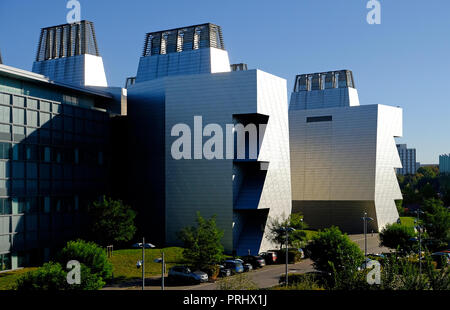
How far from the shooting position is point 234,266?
168ft

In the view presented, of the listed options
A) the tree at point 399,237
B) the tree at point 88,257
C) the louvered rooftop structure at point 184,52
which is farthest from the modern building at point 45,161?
the tree at point 399,237

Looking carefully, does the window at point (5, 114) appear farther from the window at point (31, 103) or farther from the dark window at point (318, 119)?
the dark window at point (318, 119)

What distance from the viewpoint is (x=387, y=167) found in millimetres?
93125

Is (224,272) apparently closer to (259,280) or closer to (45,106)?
(259,280)

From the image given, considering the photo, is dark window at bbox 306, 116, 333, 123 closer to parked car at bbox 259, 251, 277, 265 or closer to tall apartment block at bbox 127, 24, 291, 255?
tall apartment block at bbox 127, 24, 291, 255

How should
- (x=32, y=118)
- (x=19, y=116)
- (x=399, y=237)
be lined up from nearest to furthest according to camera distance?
1. (x=19, y=116)
2. (x=32, y=118)
3. (x=399, y=237)

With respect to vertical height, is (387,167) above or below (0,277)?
above

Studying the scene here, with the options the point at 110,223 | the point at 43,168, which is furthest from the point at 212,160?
the point at 43,168

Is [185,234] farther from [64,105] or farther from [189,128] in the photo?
[64,105]

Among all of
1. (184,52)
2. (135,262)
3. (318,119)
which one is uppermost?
(184,52)

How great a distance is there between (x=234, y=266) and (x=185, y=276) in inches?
297

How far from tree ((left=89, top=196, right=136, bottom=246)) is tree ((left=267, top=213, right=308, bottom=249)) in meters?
17.1
